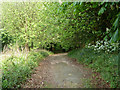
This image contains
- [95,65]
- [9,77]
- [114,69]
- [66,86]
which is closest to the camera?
[9,77]

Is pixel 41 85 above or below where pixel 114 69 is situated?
below

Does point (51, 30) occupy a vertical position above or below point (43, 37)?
above

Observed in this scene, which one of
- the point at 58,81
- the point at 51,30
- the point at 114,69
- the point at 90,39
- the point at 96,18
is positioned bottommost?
the point at 58,81

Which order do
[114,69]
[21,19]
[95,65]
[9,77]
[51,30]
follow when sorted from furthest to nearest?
[51,30], [21,19], [95,65], [114,69], [9,77]

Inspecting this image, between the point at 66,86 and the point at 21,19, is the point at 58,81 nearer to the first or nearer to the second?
the point at 66,86

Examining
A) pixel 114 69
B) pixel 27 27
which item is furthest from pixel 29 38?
pixel 114 69

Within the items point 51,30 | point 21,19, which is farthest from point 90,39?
point 21,19

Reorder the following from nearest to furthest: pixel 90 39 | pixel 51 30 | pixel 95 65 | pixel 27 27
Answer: pixel 95 65
pixel 27 27
pixel 90 39
pixel 51 30

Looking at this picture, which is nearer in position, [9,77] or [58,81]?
[9,77]

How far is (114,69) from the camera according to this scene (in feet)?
15.3

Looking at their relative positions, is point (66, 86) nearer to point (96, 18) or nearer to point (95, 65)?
point (95, 65)

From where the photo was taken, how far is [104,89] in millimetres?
4031

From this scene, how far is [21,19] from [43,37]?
3647 mm

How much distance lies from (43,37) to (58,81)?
6.43 meters
